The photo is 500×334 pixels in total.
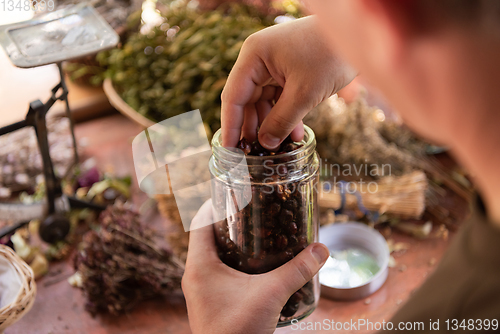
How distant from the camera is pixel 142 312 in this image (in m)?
0.70

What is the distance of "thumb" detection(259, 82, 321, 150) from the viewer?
0.48 metres

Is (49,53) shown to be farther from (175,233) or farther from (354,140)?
(354,140)

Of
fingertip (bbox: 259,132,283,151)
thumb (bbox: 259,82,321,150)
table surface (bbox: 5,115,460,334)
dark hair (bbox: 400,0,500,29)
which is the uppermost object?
dark hair (bbox: 400,0,500,29)

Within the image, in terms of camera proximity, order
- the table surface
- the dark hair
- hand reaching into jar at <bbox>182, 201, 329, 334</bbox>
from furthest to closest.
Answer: the table surface
hand reaching into jar at <bbox>182, 201, 329, 334</bbox>
the dark hair

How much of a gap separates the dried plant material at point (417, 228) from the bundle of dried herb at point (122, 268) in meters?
0.45

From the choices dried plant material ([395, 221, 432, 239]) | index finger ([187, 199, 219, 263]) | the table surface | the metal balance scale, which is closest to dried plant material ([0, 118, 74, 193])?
the metal balance scale

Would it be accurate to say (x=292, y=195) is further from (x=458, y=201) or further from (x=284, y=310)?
(x=458, y=201)

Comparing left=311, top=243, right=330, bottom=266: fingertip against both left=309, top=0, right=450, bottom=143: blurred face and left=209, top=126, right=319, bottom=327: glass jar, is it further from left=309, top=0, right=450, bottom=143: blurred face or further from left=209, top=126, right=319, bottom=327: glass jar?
left=309, top=0, right=450, bottom=143: blurred face

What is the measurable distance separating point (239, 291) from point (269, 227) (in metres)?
0.08

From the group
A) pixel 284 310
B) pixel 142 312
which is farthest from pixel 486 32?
pixel 142 312

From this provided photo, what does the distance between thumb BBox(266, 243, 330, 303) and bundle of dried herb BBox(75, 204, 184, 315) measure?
294mm

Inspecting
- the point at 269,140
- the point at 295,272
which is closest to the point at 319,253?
the point at 295,272

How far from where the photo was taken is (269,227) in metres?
0.47

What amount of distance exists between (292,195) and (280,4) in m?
1.04
